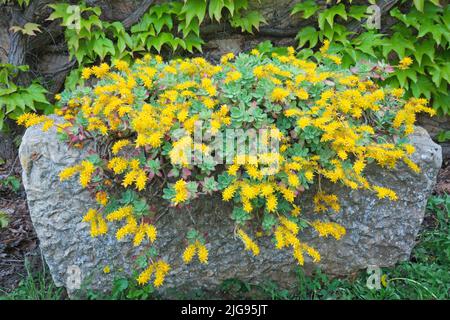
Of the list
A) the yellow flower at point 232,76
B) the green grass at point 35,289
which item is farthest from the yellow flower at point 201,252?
the green grass at point 35,289

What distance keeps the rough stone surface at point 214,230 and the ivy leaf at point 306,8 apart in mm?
1174

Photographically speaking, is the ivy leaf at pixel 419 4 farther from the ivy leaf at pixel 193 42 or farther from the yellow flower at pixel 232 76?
the yellow flower at pixel 232 76

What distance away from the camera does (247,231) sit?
2166 mm

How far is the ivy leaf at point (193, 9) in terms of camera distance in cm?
301

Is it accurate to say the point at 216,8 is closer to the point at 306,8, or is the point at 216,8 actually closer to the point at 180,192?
the point at 306,8

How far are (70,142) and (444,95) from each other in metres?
2.47

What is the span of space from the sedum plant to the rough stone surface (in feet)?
0.22

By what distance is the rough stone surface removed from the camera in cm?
214

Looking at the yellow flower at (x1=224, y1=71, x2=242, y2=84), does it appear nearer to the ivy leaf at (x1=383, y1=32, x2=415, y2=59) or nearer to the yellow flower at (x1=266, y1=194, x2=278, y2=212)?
the yellow flower at (x1=266, y1=194, x2=278, y2=212)

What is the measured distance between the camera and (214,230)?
217 cm

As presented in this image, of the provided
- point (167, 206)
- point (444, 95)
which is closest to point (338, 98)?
point (167, 206)

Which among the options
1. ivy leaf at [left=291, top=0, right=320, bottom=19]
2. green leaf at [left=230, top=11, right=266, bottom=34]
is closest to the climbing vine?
ivy leaf at [left=291, top=0, right=320, bottom=19]

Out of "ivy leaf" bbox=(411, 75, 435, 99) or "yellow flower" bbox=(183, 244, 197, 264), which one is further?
"ivy leaf" bbox=(411, 75, 435, 99)

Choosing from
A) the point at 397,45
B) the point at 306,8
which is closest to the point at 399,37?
the point at 397,45
